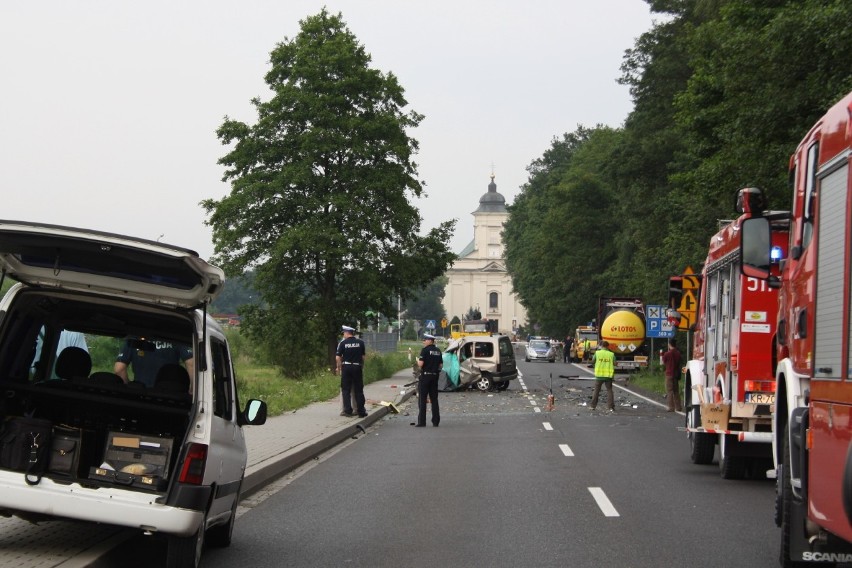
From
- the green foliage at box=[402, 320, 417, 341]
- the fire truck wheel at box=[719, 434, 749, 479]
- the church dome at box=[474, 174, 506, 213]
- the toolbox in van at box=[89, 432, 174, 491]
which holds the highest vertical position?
the church dome at box=[474, 174, 506, 213]

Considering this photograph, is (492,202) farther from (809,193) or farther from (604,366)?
(809,193)

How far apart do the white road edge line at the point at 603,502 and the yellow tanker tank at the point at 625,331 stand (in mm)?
36418

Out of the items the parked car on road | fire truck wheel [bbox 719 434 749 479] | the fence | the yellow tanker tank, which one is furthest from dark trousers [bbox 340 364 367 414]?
the parked car on road

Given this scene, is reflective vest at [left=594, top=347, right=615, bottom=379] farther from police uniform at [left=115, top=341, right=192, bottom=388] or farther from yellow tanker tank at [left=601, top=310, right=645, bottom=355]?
police uniform at [left=115, top=341, right=192, bottom=388]

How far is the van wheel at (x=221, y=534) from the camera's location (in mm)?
9195

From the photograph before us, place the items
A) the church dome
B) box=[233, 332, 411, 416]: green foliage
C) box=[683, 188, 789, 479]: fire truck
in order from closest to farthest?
box=[683, 188, 789, 479]: fire truck
box=[233, 332, 411, 416]: green foliage
the church dome

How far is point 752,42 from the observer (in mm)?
23562

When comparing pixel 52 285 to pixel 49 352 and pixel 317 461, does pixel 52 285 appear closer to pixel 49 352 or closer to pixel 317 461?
pixel 49 352

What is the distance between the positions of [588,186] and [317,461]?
204 ft

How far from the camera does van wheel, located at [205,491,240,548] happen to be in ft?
30.2

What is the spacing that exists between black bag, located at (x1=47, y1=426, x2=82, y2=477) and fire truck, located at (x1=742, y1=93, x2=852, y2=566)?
4.44 metres

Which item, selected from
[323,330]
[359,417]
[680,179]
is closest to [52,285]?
[359,417]

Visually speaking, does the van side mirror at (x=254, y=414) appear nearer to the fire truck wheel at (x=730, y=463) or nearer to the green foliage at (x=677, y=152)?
the fire truck wheel at (x=730, y=463)

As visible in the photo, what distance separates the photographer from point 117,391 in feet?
28.0
